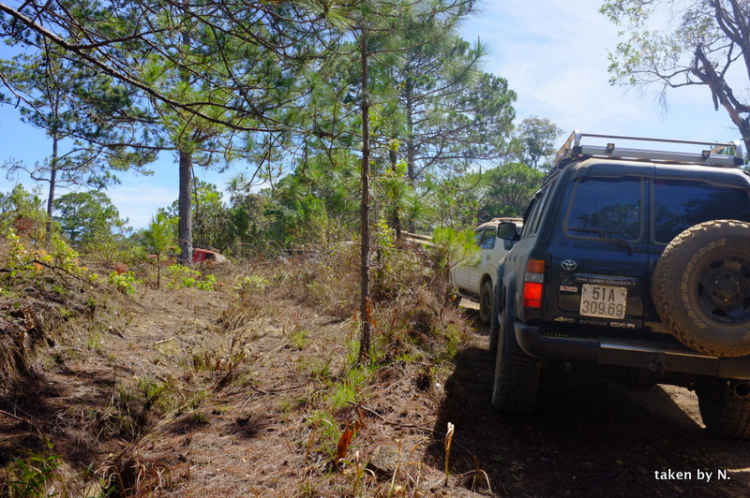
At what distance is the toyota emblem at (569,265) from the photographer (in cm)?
343

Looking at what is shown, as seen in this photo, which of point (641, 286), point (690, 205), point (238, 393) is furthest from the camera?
point (238, 393)

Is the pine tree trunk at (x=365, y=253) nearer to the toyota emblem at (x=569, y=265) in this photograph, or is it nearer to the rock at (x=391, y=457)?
the rock at (x=391, y=457)

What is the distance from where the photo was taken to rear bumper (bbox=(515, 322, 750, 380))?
318 centimetres

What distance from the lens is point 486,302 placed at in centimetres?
807

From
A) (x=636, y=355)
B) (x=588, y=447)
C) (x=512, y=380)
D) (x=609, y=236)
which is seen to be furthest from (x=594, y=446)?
(x=609, y=236)

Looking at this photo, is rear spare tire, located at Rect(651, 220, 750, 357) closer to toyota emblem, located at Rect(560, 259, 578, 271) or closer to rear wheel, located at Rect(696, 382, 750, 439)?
toyota emblem, located at Rect(560, 259, 578, 271)

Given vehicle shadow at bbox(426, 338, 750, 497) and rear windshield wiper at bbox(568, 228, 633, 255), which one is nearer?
vehicle shadow at bbox(426, 338, 750, 497)

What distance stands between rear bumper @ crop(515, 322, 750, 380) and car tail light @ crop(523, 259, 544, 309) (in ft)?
0.59

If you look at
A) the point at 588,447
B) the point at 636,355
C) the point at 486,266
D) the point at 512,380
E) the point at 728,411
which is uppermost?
the point at 486,266

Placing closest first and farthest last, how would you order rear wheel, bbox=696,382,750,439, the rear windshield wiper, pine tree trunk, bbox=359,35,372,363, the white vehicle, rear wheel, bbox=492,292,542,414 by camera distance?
the rear windshield wiper, rear wheel, bbox=696,382,750,439, rear wheel, bbox=492,292,542,414, pine tree trunk, bbox=359,35,372,363, the white vehicle

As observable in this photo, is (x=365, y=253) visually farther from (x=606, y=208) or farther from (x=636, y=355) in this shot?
(x=636, y=355)

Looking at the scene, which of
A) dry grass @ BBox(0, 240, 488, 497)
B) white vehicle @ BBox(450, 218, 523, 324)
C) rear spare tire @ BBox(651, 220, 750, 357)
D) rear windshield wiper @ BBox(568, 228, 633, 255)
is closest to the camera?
rear spare tire @ BBox(651, 220, 750, 357)

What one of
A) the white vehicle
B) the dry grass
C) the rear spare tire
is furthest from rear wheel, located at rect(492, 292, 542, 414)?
the white vehicle

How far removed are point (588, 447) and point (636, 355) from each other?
2.91 ft
